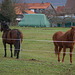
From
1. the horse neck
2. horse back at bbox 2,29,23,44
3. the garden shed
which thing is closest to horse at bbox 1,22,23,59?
horse back at bbox 2,29,23,44

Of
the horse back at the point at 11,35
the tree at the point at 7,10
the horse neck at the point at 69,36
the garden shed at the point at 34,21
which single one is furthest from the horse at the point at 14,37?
the tree at the point at 7,10

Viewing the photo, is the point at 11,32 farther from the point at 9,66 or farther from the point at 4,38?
the point at 9,66

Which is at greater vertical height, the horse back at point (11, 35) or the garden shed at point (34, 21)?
the garden shed at point (34, 21)

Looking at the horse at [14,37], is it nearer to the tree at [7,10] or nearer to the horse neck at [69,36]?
the horse neck at [69,36]

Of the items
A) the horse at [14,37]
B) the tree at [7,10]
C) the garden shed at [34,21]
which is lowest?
the horse at [14,37]

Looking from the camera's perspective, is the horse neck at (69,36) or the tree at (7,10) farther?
the tree at (7,10)

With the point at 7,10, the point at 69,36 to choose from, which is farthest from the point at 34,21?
the point at 69,36

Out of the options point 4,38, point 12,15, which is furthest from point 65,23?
point 4,38

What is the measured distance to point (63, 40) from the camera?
1021 centimetres

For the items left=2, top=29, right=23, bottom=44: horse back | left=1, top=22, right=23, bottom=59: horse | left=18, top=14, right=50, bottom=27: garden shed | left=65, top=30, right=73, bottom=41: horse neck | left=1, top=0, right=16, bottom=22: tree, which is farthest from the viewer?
left=1, top=0, right=16, bottom=22: tree

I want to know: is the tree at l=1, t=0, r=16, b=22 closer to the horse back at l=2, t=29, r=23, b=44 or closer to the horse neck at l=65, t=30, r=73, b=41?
the horse back at l=2, t=29, r=23, b=44

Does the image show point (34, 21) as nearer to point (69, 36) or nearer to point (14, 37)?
point (14, 37)

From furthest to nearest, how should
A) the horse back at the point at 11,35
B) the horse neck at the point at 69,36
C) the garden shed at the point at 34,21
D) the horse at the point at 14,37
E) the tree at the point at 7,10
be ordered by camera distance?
1. the tree at the point at 7,10
2. the garden shed at the point at 34,21
3. the horse back at the point at 11,35
4. the horse at the point at 14,37
5. the horse neck at the point at 69,36

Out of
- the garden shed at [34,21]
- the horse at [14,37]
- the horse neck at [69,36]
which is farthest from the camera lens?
the garden shed at [34,21]
